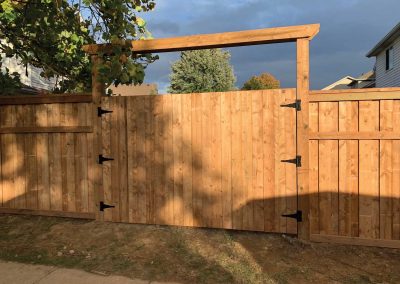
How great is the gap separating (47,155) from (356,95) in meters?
5.03

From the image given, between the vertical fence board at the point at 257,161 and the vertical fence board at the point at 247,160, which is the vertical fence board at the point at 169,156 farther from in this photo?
the vertical fence board at the point at 257,161

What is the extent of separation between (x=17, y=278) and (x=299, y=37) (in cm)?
468

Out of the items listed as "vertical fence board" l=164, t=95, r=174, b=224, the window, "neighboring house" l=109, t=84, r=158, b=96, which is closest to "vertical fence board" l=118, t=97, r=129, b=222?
"vertical fence board" l=164, t=95, r=174, b=224

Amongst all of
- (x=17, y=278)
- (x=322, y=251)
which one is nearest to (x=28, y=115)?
(x=17, y=278)

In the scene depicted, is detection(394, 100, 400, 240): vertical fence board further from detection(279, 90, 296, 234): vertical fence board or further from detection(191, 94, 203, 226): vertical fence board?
detection(191, 94, 203, 226): vertical fence board

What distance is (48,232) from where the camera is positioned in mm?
5918

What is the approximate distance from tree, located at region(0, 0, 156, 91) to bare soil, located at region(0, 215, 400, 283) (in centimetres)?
249

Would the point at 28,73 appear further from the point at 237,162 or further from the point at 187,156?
the point at 237,162

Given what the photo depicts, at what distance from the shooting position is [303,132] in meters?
5.13

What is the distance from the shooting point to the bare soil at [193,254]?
14.3 ft

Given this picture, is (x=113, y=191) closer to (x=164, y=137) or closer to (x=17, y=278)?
(x=164, y=137)

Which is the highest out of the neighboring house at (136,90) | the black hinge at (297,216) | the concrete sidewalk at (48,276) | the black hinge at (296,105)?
the neighboring house at (136,90)

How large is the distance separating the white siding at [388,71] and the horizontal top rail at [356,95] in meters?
20.1

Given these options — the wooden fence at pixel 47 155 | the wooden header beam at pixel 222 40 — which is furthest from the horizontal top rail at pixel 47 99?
the wooden header beam at pixel 222 40
